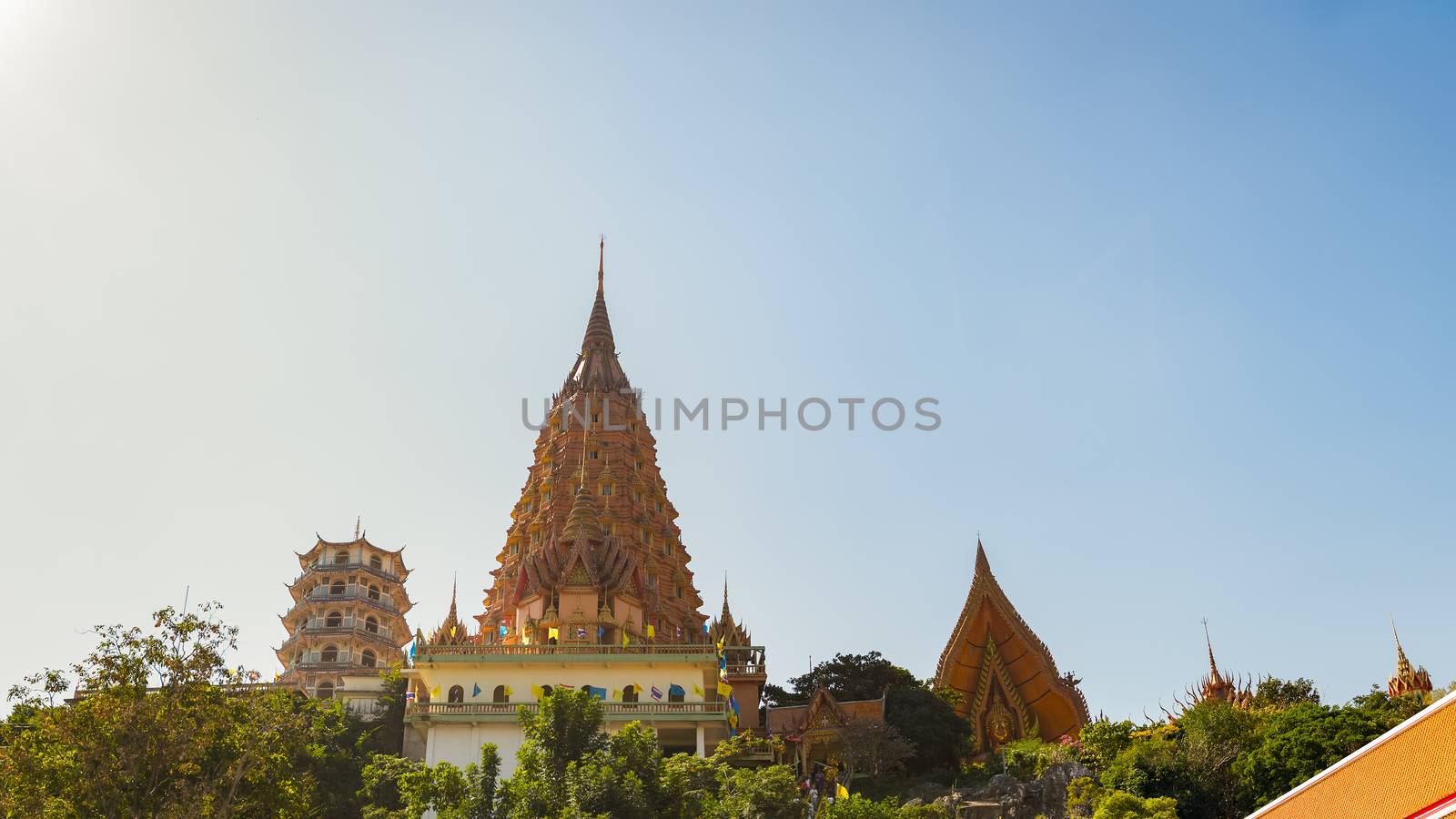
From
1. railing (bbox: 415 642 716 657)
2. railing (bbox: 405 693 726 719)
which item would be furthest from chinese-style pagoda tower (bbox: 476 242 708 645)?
railing (bbox: 405 693 726 719)

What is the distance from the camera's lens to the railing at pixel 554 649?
3956cm

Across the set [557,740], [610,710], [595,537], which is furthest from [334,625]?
[557,740]

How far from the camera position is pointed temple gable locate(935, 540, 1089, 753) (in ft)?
154

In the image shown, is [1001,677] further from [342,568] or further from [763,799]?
[342,568]

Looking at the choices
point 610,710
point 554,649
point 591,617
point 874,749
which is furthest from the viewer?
point 591,617

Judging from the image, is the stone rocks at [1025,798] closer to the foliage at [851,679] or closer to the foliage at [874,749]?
the foliage at [874,749]

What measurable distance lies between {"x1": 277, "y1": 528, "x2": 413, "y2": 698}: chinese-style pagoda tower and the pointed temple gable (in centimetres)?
2487

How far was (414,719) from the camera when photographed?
127 feet

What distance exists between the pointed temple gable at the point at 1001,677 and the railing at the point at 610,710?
1210 centimetres

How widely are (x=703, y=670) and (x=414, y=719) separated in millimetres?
8634

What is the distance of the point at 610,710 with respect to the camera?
127 feet

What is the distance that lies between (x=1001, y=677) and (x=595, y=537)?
15503 millimetres

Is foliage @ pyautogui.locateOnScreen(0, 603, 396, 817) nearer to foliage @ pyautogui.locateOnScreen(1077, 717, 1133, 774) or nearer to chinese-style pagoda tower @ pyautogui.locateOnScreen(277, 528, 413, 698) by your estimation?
foliage @ pyautogui.locateOnScreen(1077, 717, 1133, 774)

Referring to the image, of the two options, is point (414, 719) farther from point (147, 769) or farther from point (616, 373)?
point (616, 373)
